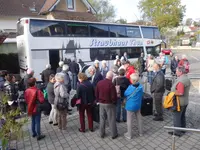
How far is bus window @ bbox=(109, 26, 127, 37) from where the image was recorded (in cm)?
1438

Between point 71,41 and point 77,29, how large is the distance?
3.26 feet

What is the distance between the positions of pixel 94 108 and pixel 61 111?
0.99 m

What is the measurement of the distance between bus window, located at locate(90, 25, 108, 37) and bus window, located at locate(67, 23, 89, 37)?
472 millimetres

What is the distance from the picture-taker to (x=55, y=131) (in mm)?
5488

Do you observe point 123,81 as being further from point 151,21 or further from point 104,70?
point 151,21

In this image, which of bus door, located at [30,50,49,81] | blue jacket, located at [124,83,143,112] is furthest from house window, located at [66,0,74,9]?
blue jacket, located at [124,83,143,112]

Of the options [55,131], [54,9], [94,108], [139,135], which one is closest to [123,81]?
[94,108]

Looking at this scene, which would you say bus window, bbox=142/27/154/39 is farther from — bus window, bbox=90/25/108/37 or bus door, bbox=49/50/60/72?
bus door, bbox=49/50/60/72

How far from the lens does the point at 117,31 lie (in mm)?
14727

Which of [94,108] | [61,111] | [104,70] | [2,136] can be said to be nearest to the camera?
[2,136]

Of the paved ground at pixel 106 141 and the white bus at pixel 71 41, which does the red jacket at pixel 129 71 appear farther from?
the white bus at pixel 71 41

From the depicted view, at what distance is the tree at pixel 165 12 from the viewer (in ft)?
114

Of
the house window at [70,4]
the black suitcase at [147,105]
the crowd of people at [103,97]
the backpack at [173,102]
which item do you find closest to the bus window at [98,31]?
the black suitcase at [147,105]

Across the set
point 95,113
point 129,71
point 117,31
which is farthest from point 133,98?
point 117,31
